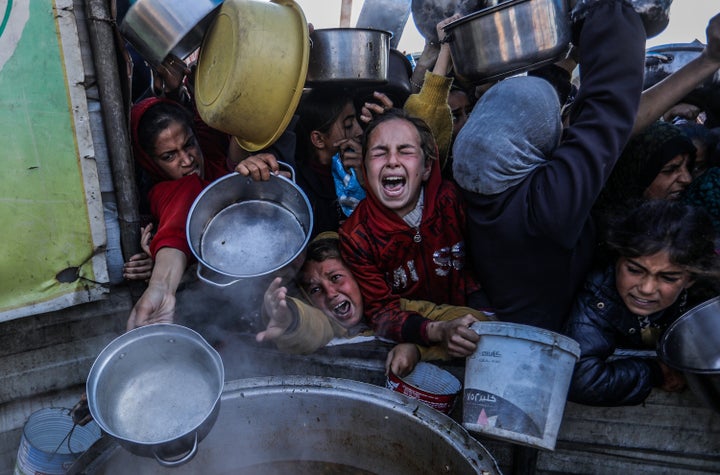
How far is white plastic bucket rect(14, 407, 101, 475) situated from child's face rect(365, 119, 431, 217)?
1.64 metres

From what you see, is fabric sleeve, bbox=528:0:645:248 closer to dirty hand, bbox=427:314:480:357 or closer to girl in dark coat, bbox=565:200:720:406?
girl in dark coat, bbox=565:200:720:406

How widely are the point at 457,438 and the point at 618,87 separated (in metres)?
1.34

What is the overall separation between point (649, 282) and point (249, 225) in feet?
5.87

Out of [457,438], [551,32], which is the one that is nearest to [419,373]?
[457,438]

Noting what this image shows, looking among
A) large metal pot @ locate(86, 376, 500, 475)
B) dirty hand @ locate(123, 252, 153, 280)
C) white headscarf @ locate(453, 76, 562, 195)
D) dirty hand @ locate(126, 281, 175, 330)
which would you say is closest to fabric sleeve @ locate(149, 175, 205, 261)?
dirty hand @ locate(123, 252, 153, 280)

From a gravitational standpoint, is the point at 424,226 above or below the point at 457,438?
above

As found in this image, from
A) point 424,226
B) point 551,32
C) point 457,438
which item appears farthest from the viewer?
point 424,226

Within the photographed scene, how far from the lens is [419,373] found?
231cm

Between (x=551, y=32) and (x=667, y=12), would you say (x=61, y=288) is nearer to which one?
(x=551, y=32)

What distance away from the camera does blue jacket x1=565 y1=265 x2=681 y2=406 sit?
2.06 meters

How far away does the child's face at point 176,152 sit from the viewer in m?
2.69

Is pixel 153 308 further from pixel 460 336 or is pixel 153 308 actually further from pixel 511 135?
pixel 511 135

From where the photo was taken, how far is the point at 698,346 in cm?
198

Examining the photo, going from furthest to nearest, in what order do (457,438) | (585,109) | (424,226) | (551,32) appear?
1. (424,226)
2. (551,32)
3. (585,109)
4. (457,438)
